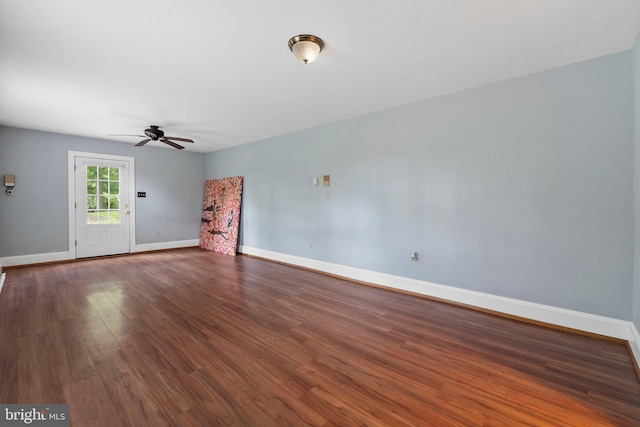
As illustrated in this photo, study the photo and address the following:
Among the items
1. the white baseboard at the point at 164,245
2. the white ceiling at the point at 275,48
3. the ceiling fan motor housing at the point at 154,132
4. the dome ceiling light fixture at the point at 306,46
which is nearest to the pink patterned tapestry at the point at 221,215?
the white baseboard at the point at 164,245

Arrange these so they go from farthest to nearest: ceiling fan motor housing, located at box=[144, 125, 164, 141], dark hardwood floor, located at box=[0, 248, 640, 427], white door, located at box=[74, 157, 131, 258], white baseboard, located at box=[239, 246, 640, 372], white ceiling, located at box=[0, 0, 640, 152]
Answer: white door, located at box=[74, 157, 131, 258], ceiling fan motor housing, located at box=[144, 125, 164, 141], white baseboard, located at box=[239, 246, 640, 372], white ceiling, located at box=[0, 0, 640, 152], dark hardwood floor, located at box=[0, 248, 640, 427]

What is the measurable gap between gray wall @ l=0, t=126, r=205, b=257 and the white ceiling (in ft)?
5.48

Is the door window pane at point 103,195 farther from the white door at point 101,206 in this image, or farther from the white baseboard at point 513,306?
the white baseboard at point 513,306

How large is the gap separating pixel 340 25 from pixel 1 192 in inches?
261

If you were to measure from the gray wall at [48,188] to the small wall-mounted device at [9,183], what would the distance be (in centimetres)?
7

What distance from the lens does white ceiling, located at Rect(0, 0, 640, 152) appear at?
191cm

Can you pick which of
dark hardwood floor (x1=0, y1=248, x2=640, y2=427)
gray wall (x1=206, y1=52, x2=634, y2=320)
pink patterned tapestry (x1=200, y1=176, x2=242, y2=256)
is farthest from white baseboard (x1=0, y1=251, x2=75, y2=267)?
gray wall (x1=206, y1=52, x2=634, y2=320)

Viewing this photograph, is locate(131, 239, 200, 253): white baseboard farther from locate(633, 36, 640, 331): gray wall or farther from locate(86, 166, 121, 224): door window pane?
locate(633, 36, 640, 331): gray wall

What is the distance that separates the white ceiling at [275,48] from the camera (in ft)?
6.28

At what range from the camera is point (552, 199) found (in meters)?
2.72

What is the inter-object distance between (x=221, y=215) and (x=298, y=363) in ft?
18.1

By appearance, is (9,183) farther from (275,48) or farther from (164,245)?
(275,48)

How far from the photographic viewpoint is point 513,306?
2918 mm

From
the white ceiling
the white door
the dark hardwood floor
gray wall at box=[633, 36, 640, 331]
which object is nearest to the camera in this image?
the dark hardwood floor
